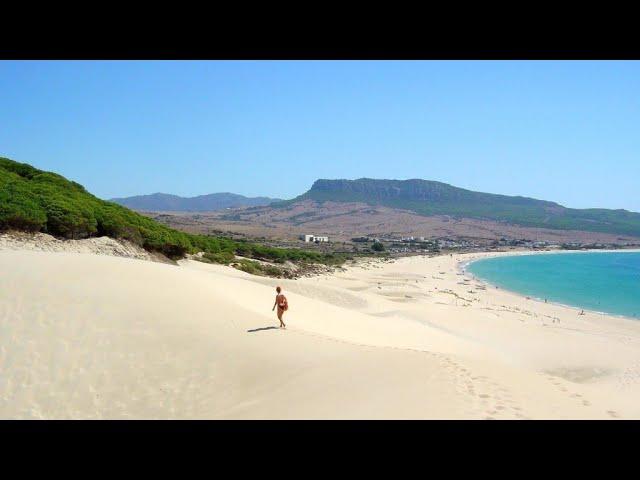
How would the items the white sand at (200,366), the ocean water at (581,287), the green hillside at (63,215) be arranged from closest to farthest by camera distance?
1. the white sand at (200,366)
2. the green hillside at (63,215)
3. the ocean water at (581,287)

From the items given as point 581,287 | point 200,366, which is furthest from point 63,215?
point 581,287

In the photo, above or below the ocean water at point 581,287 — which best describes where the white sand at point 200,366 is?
above

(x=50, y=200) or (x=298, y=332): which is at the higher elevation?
(x=50, y=200)

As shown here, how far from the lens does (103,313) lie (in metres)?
11.7

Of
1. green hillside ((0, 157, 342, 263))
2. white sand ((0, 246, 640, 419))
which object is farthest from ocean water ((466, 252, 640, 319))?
green hillside ((0, 157, 342, 263))

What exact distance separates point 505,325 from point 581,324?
338 inches

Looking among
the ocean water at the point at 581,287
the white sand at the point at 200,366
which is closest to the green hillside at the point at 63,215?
the white sand at the point at 200,366

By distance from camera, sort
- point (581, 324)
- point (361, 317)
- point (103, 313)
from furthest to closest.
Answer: point (581, 324) → point (361, 317) → point (103, 313)

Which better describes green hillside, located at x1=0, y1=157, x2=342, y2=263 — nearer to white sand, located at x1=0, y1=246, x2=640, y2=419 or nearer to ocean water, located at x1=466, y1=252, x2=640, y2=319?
white sand, located at x1=0, y1=246, x2=640, y2=419

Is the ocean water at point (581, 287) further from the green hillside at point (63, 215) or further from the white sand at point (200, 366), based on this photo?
the green hillside at point (63, 215)
